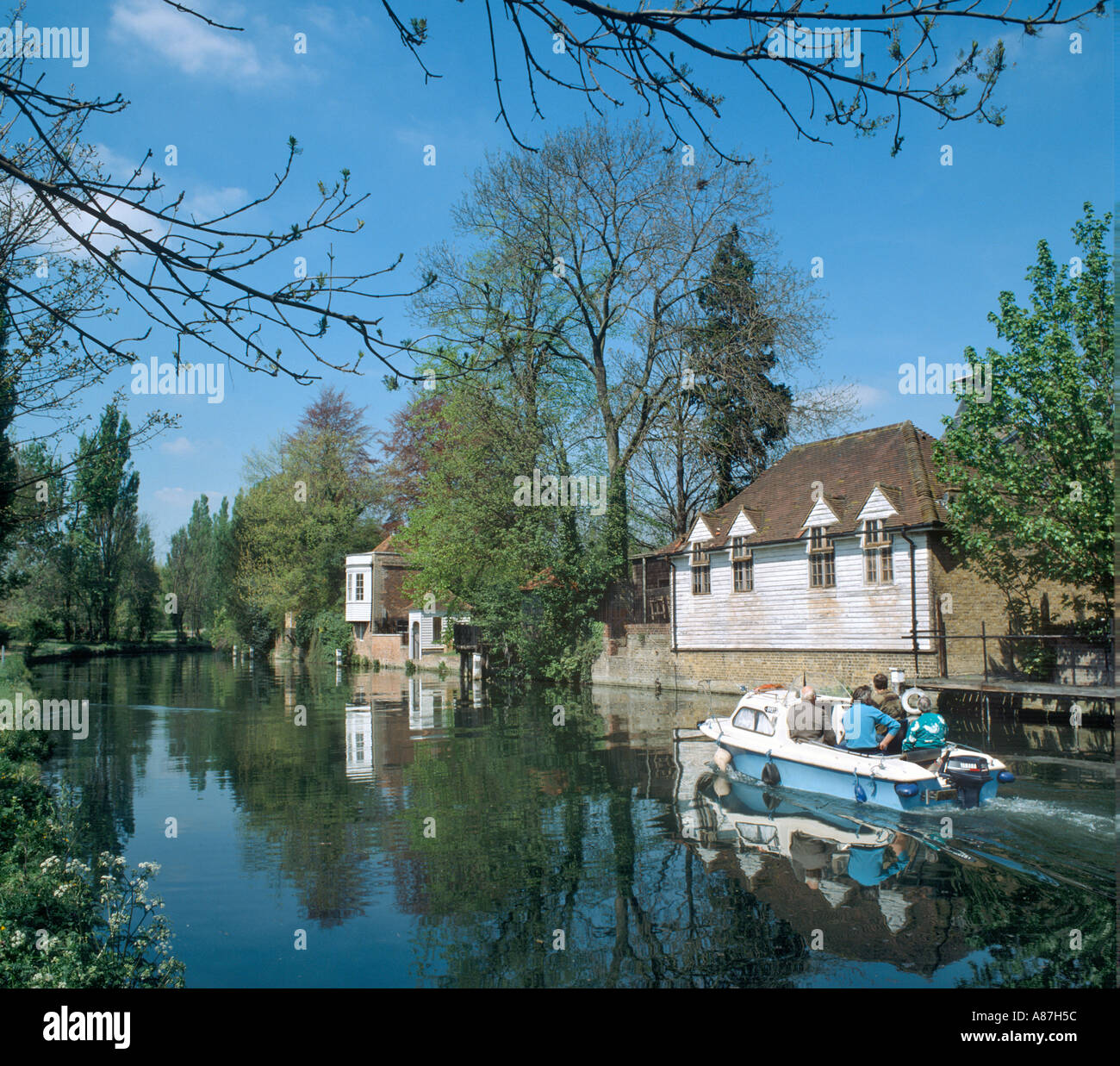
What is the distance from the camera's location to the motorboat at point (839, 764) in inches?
513

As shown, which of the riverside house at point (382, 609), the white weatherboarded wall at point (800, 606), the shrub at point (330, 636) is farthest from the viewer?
the shrub at point (330, 636)

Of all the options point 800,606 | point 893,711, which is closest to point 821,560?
point 800,606

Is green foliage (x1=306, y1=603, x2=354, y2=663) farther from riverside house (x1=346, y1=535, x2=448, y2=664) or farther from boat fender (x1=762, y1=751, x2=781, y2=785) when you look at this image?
boat fender (x1=762, y1=751, x2=781, y2=785)

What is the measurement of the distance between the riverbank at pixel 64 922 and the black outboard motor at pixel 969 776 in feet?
35.3

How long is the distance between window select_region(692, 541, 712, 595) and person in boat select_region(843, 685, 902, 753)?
16759 millimetres

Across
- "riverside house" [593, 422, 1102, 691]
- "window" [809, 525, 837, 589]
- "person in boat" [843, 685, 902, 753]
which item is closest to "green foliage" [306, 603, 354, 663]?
"riverside house" [593, 422, 1102, 691]

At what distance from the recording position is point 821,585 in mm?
26516

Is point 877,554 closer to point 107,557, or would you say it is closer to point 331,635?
point 331,635

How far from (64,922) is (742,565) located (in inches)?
986

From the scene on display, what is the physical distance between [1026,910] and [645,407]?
26.9m

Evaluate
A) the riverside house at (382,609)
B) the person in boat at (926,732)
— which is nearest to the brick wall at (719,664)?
the person in boat at (926,732)

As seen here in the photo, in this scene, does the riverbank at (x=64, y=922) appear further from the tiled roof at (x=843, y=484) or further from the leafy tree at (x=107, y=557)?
the leafy tree at (x=107, y=557)
